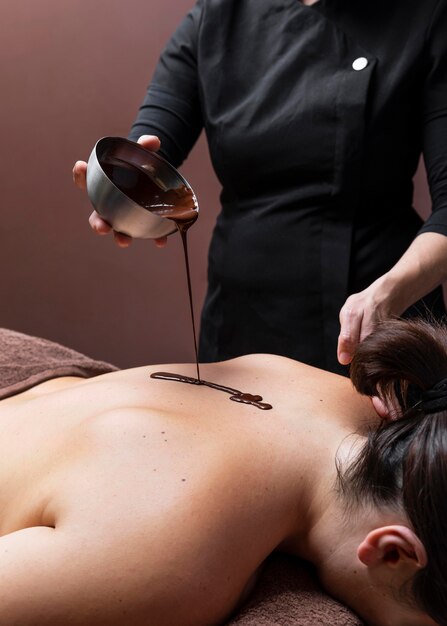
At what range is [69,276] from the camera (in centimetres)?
288

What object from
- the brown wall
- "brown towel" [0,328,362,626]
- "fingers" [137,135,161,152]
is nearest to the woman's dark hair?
"brown towel" [0,328,362,626]

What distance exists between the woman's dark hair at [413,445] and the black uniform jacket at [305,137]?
1.47ft

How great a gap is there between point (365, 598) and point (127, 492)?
376mm

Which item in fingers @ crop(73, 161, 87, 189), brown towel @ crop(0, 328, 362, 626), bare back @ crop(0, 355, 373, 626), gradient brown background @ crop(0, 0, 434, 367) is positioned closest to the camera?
bare back @ crop(0, 355, 373, 626)

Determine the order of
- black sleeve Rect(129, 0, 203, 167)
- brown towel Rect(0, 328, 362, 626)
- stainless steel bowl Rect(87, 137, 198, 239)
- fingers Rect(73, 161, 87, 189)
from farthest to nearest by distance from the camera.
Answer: black sleeve Rect(129, 0, 203, 167)
fingers Rect(73, 161, 87, 189)
stainless steel bowl Rect(87, 137, 198, 239)
brown towel Rect(0, 328, 362, 626)

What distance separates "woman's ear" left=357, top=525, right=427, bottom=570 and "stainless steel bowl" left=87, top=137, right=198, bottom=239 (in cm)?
55

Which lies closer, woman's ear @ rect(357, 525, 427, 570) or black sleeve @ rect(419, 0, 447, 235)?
woman's ear @ rect(357, 525, 427, 570)

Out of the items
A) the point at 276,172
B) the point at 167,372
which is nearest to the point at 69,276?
the point at 276,172

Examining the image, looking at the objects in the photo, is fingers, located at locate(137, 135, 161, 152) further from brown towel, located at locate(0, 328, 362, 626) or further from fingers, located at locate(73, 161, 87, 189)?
brown towel, located at locate(0, 328, 362, 626)

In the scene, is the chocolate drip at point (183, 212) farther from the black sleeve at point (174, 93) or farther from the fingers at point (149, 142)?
the black sleeve at point (174, 93)

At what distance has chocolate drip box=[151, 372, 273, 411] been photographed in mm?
1277

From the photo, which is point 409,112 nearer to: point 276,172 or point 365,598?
point 276,172

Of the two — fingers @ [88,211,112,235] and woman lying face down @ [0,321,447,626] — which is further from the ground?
fingers @ [88,211,112,235]

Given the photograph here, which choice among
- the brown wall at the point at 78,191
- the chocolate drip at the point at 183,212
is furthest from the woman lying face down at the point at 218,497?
the brown wall at the point at 78,191
